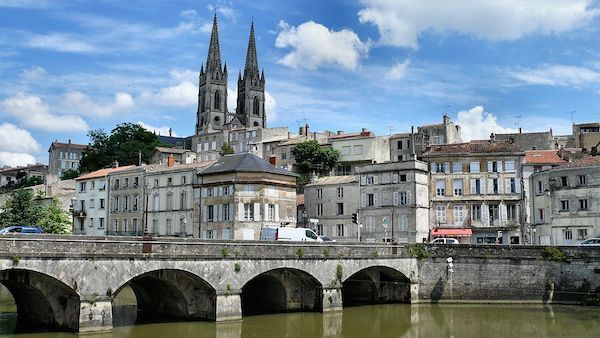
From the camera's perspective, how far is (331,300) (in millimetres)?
35594

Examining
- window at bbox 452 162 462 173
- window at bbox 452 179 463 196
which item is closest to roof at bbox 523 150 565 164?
window at bbox 452 162 462 173

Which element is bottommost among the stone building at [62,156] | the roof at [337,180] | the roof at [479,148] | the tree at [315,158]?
the roof at [337,180]

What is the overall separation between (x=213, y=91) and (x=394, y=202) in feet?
299

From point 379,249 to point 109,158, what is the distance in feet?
208

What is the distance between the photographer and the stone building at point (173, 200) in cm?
5684

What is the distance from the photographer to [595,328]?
1215 inches

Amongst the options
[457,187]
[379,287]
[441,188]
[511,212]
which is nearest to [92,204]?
[441,188]

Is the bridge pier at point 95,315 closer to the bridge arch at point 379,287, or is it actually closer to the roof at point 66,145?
the bridge arch at point 379,287

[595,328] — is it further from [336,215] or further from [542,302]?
[336,215]

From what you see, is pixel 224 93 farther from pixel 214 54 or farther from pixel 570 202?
pixel 570 202

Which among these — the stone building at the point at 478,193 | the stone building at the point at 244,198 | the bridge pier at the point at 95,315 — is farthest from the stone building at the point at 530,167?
the bridge pier at the point at 95,315

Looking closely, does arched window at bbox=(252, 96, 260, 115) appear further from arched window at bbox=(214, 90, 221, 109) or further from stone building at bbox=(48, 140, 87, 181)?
stone building at bbox=(48, 140, 87, 181)

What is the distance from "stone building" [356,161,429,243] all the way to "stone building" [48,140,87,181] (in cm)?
9150

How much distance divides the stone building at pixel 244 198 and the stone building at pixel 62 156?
280 ft
